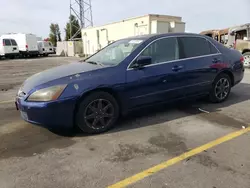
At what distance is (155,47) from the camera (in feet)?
14.1

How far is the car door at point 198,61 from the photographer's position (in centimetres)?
459

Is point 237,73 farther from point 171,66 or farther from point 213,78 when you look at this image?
point 171,66

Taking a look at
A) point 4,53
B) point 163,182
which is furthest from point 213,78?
point 4,53

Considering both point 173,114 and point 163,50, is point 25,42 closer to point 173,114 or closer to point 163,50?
point 163,50

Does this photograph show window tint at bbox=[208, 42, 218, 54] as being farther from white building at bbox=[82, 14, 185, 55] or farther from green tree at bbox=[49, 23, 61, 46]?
green tree at bbox=[49, 23, 61, 46]

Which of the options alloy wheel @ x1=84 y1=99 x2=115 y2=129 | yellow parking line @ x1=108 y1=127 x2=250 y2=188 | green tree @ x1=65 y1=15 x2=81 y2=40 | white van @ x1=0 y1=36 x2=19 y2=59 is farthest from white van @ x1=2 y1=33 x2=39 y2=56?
yellow parking line @ x1=108 y1=127 x2=250 y2=188

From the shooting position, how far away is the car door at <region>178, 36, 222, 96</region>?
459 centimetres

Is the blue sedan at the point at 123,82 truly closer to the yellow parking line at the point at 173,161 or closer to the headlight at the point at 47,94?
the headlight at the point at 47,94

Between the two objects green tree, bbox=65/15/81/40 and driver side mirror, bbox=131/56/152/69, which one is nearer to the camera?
driver side mirror, bbox=131/56/152/69

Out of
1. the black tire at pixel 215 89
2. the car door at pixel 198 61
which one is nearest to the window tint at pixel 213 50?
the car door at pixel 198 61

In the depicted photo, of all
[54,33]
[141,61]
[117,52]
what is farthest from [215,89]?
[54,33]

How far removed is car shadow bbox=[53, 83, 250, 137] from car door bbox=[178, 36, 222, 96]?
37cm

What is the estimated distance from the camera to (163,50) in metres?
4.37

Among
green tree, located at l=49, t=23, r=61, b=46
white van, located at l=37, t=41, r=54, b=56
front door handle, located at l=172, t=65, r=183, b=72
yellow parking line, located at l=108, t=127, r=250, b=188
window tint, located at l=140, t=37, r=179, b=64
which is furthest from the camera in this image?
green tree, located at l=49, t=23, r=61, b=46
